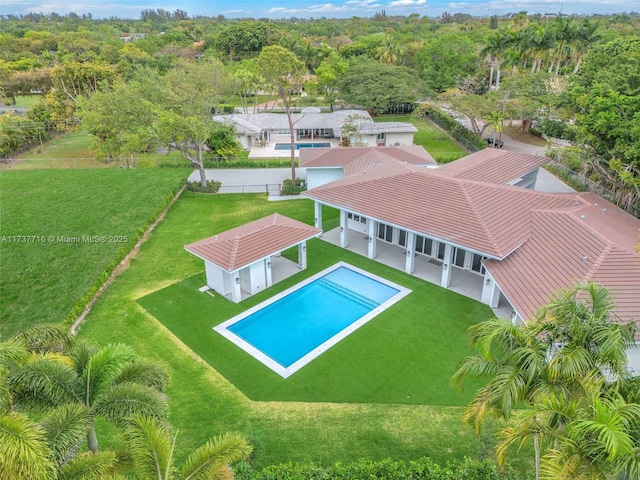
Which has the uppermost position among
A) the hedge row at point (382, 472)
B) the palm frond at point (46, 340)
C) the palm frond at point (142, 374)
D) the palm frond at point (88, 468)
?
the palm frond at point (46, 340)

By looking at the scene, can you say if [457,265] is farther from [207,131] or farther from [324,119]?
[324,119]

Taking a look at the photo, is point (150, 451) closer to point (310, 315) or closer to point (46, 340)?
point (46, 340)

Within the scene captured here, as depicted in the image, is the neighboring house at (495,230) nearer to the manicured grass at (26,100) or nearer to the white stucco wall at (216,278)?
the white stucco wall at (216,278)

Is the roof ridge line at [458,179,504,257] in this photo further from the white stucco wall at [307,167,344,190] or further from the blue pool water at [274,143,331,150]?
the blue pool water at [274,143,331,150]

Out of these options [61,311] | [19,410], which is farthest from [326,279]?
[19,410]

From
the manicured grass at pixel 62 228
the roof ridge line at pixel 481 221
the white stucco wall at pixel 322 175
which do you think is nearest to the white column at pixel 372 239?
the roof ridge line at pixel 481 221
